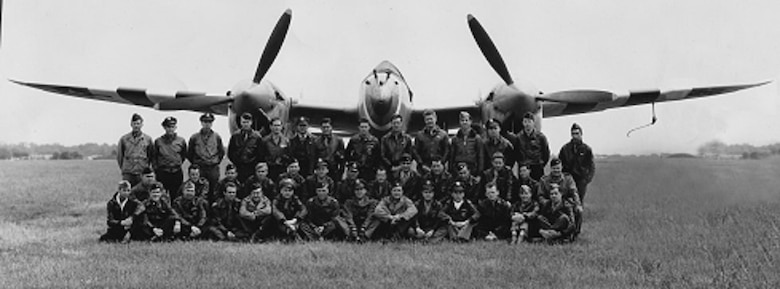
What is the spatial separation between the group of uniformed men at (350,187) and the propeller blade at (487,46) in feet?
9.07

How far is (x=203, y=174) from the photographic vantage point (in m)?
10.4

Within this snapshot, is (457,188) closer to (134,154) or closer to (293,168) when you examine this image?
(293,168)

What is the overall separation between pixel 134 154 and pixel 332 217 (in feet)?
11.1

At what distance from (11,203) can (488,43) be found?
37.0 ft

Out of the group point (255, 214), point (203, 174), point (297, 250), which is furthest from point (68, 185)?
point (297, 250)

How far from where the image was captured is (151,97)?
13.7 meters

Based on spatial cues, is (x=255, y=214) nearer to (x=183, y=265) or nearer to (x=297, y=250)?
(x=297, y=250)

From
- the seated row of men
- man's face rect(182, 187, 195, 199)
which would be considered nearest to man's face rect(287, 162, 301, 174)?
the seated row of men

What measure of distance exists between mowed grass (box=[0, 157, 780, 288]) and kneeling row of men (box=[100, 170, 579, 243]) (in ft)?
1.43

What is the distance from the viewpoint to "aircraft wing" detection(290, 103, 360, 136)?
52.7ft

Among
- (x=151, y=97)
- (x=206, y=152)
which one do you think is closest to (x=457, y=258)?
(x=206, y=152)

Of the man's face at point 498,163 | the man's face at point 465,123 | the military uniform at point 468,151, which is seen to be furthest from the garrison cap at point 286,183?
the man's face at point 498,163

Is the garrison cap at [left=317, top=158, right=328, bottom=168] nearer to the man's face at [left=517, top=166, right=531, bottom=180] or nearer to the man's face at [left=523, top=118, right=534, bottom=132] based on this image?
the man's face at [left=517, top=166, right=531, bottom=180]

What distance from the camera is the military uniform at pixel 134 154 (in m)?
10.2
